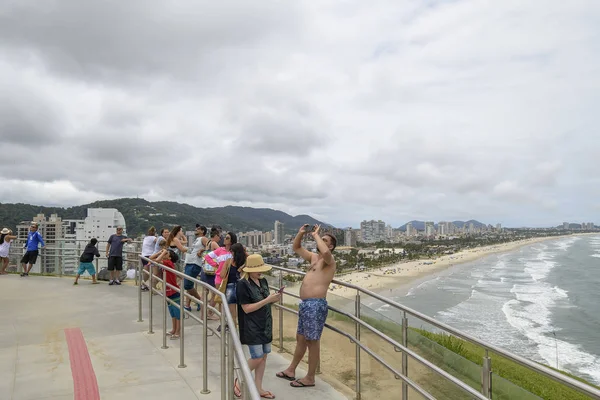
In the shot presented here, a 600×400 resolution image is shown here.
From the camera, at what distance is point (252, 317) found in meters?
4.00

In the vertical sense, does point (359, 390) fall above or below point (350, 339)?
below

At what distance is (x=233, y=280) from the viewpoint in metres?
5.57

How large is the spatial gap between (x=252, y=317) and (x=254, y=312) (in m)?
0.05

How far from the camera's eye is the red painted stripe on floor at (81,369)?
4.15 meters

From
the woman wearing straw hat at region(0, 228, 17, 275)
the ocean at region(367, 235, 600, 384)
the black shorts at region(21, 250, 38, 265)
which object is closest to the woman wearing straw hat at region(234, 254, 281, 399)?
the ocean at region(367, 235, 600, 384)

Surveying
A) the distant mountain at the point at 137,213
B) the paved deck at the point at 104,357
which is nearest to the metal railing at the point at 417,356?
the paved deck at the point at 104,357

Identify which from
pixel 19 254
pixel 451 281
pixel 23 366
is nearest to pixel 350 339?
pixel 23 366

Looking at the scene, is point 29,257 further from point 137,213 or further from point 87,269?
point 137,213

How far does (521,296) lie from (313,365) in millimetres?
41175

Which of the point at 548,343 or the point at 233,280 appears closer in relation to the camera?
the point at 233,280

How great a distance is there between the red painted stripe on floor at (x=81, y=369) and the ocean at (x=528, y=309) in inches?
116

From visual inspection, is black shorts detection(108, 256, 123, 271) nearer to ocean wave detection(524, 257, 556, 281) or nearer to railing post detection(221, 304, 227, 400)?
railing post detection(221, 304, 227, 400)

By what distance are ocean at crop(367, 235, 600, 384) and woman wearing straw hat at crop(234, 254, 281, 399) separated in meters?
1.30

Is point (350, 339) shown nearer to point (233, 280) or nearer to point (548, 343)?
point (233, 280)
